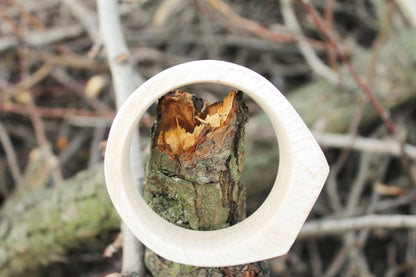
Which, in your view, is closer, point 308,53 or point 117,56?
point 117,56

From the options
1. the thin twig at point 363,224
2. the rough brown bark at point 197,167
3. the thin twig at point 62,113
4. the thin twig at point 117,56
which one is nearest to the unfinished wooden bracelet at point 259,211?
the rough brown bark at point 197,167

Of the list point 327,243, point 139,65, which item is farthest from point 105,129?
point 327,243

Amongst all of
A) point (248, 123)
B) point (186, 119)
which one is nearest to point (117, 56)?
point (186, 119)

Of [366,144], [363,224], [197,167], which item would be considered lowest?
[363,224]

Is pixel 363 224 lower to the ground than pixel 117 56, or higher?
lower

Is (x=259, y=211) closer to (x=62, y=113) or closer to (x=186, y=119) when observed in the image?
(x=186, y=119)

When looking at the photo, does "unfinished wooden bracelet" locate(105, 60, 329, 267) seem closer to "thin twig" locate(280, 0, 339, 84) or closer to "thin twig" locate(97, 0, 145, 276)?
"thin twig" locate(97, 0, 145, 276)

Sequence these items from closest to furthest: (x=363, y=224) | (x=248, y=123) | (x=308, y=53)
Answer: (x=363, y=224)
(x=248, y=123)
(x=308, y=53)
